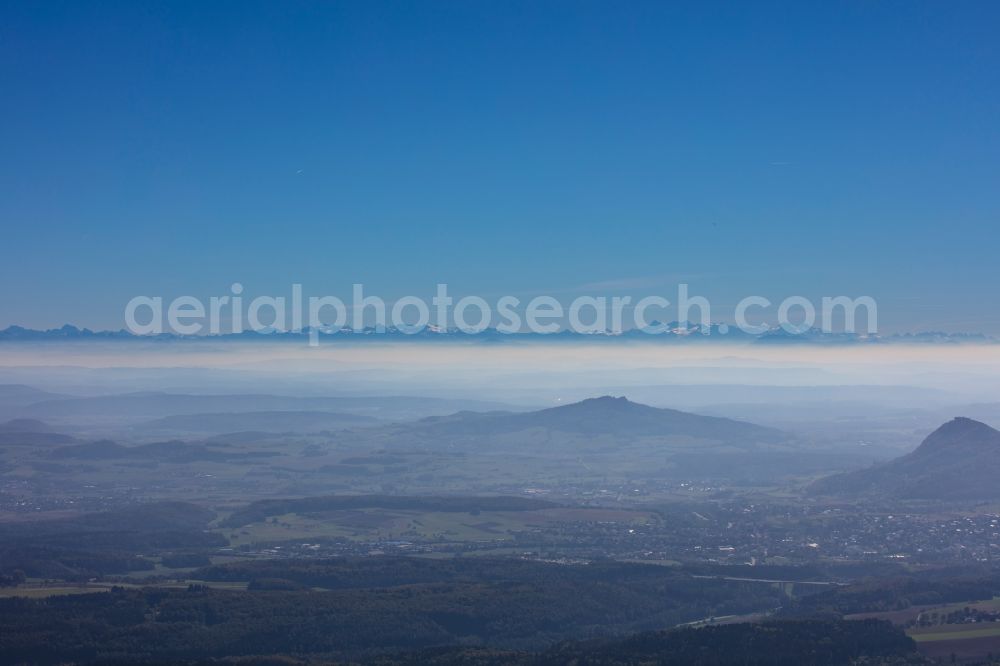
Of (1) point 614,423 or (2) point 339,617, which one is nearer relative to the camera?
(2) point 339,617

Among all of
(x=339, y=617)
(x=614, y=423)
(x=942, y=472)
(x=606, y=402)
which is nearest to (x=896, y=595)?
(x=339, y=617)

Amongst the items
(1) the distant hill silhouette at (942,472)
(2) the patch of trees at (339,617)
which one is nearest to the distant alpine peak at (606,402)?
(1) the distant hill silhouette at (942,472)

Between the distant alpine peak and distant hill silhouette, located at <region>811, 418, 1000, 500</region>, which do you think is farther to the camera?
the distant alpine peak

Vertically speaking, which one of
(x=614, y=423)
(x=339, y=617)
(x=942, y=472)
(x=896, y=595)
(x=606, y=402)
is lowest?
(x=339, y=617)

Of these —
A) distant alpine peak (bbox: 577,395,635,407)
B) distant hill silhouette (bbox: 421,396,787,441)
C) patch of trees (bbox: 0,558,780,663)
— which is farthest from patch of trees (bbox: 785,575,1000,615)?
distant alpine peak (bbox: 577,395,635,407)

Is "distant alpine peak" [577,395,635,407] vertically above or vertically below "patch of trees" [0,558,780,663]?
above

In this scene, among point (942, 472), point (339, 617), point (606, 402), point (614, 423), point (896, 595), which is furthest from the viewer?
point (606, 402)

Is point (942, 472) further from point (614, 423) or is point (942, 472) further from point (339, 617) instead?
point (339, 617)

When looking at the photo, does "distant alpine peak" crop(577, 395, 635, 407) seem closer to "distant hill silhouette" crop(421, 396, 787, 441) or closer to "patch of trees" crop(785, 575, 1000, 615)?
"distant hill silhouette" crop(421, 396, 787, 441)

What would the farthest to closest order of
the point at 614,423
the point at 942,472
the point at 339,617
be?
the point at 614,423 < the point at 942,472 < the point at 339,617

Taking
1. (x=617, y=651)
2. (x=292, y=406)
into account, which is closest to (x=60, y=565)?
(x=617, y=651)
